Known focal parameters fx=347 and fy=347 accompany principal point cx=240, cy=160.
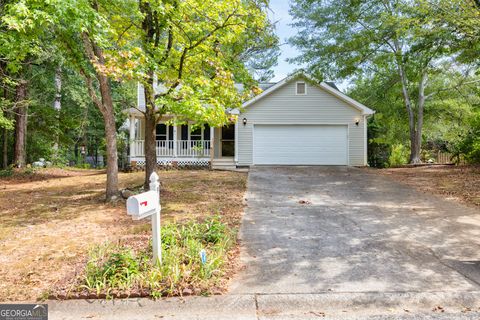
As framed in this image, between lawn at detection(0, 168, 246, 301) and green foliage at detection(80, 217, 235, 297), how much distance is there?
1.34 ft

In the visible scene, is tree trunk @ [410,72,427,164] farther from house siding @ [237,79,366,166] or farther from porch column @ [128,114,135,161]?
porch column @ [128,114,135,161]

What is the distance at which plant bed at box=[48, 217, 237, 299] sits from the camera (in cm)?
370

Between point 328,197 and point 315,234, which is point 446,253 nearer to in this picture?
point 315,234

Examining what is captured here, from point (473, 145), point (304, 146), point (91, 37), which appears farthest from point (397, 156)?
point (91, 37)

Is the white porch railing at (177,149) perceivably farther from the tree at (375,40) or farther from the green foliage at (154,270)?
the green foliage at (154,270)

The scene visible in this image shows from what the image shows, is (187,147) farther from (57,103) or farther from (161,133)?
(57,103)

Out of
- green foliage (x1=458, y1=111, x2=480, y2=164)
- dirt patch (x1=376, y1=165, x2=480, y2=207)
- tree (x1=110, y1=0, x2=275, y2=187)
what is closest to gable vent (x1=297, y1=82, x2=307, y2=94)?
dirt patch (x1=376, y1=165, x2=480, y2=207)

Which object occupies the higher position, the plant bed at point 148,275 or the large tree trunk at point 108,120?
the large tree trunk at point 108,120

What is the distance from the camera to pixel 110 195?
853 cm

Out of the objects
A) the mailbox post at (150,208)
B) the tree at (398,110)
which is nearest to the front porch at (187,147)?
the tree at (398,110)

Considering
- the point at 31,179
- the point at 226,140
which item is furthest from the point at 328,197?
the point at 31,179

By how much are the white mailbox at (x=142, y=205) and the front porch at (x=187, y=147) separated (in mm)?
12641

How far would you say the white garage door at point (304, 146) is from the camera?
16672mm

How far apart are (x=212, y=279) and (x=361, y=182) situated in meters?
8.88
